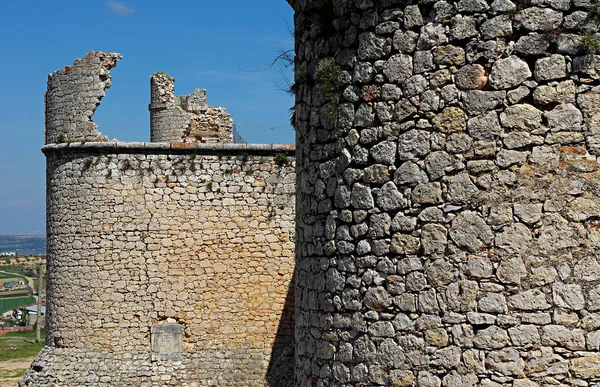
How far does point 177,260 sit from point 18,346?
16.9m

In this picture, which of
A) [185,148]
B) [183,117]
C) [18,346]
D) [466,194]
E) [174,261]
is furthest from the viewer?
[18,346]

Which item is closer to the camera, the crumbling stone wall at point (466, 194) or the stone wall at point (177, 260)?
the crumbling stone wall at point (466, 194)

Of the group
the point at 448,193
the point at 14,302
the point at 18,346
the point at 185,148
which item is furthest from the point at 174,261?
the point at 14,302

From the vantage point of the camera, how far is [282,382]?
12562 millimetres

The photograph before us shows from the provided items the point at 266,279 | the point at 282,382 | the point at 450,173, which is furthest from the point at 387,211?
the point at 266,279

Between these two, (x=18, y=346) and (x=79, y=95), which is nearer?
(x=79, y=95)

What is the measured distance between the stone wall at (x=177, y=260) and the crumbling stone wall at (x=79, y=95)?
1.57ft

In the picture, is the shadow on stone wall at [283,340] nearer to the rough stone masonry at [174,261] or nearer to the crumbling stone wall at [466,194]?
the rough stone masonry at [174,261]

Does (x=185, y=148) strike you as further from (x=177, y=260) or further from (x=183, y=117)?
(x=183, y=117)

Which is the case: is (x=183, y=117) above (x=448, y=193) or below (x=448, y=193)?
above

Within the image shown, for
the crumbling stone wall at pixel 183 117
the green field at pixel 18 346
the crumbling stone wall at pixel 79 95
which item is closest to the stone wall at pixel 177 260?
the crumbling stone wall at pixel 79 95

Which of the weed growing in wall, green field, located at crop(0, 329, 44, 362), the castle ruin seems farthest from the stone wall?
green field, located at crop(0, 329, 44, 362)

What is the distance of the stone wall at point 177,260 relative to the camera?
1423cm

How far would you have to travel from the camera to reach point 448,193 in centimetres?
410
